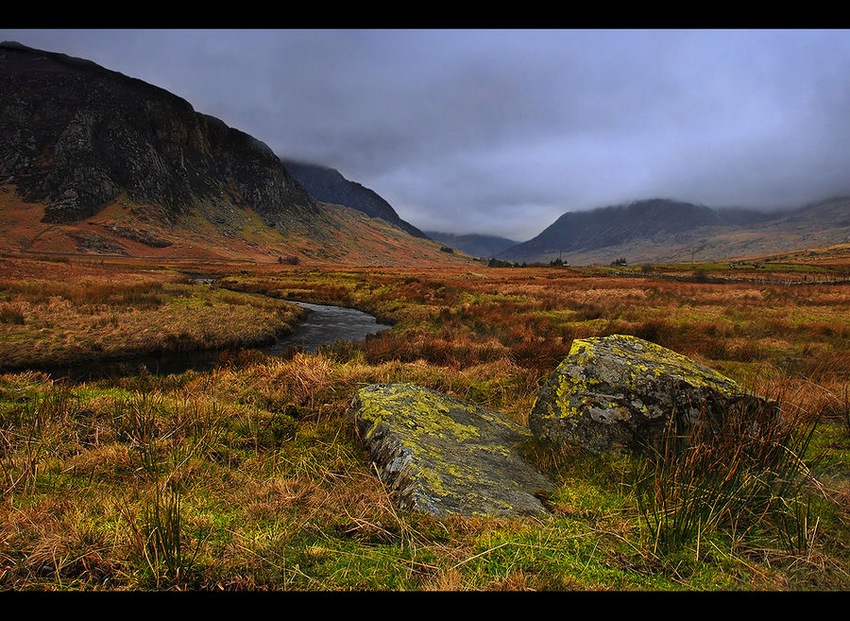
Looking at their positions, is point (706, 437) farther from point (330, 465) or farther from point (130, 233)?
point (130, 233)

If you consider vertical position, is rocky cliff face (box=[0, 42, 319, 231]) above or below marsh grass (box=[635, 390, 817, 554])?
above

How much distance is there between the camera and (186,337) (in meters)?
19.4

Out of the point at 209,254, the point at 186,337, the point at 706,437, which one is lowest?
the point at 186,337

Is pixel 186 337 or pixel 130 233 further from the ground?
pixel 130 233

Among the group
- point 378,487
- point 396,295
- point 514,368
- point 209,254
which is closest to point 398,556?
point 378,487

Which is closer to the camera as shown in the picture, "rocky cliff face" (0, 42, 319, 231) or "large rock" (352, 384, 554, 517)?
"large rock" (352, 384, 554, 517)

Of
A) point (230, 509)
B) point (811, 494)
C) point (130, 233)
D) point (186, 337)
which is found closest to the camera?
point (230, 509)

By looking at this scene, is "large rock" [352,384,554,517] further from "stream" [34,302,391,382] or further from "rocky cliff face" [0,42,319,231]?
"rocky cliff face" [0,42,319,231]

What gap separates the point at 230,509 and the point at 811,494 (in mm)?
5866

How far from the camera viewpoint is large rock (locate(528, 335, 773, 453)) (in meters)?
5.36

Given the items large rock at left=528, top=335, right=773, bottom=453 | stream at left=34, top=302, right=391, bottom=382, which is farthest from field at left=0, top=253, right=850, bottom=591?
stream at left=34, top=302, right=391, bottom=382

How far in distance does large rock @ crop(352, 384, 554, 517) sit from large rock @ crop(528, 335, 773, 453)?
0.73 meters

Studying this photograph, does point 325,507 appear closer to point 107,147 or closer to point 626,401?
point 626,401

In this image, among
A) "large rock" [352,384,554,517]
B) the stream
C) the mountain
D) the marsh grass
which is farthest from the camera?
the mountain
